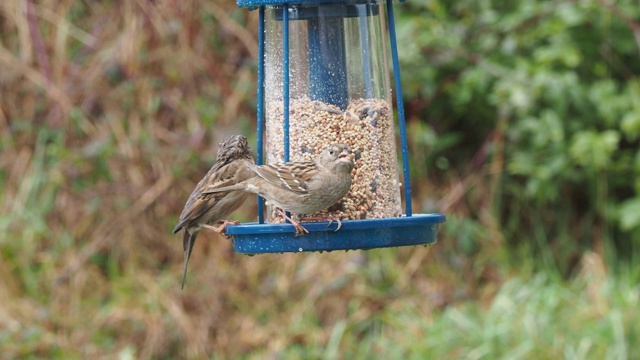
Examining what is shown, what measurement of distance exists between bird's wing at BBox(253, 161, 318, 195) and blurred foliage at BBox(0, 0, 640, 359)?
323 cm

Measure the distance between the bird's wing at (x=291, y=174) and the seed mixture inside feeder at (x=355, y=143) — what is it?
0.70 feet

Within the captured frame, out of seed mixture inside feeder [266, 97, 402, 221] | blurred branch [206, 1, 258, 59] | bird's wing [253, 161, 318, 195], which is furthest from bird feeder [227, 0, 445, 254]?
blurred branch [206, 1, 258, 59]

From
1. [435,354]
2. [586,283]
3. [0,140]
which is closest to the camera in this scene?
[435,354]

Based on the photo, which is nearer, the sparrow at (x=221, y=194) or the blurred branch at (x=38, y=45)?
the sparrow at (x=221, y=194)

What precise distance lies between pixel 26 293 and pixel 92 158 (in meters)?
1.27

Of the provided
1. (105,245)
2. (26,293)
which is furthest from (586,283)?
(26,293)

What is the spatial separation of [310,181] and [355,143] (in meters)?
0.45

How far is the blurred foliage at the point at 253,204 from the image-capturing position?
8484 millimetres

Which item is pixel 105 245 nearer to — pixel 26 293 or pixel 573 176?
pixel 26 293

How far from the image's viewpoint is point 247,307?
877cm

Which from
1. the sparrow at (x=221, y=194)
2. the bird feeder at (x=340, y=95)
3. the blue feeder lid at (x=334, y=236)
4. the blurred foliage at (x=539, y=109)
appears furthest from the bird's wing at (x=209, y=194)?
the blurred foliage at (x=539, y=109)

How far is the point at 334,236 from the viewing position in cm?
446

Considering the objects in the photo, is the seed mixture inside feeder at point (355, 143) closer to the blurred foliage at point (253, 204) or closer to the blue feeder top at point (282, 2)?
the blue feeder top at point (282, 2)

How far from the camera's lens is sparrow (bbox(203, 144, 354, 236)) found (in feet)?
15.3
